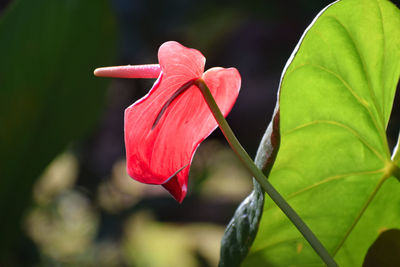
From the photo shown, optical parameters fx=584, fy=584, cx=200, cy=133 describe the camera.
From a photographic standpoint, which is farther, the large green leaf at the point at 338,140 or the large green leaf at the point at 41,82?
the large green leaf at the point at 41,82

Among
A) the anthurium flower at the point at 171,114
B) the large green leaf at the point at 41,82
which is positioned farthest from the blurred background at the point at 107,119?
the anthurium flower at the point at 171,114

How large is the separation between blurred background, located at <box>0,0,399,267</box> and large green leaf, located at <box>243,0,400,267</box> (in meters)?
0.54

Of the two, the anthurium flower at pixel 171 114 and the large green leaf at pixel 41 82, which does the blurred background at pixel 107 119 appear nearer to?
the large green leaf at pixel 41 82

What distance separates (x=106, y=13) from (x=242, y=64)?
2.24 ft

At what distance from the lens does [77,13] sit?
93 cm

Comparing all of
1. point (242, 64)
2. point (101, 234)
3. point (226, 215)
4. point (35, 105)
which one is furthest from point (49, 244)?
point (35, 105)

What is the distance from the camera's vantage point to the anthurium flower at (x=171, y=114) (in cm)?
37

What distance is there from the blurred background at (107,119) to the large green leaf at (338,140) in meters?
0.54

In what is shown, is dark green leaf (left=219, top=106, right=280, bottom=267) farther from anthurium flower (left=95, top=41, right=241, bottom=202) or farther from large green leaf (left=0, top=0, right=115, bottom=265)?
large green leaf (left=0, top=0, right=115, bottom=265)

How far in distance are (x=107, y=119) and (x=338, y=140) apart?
132 cm

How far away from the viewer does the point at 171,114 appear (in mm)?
404

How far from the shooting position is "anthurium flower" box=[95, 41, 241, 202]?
14.4 inches

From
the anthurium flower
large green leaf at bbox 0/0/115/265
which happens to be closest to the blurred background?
large green leaf at bbox 0/0/115/265

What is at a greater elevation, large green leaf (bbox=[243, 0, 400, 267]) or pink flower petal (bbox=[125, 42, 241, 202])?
pink flower petal (bbox=[125, 42, 241, 202])
